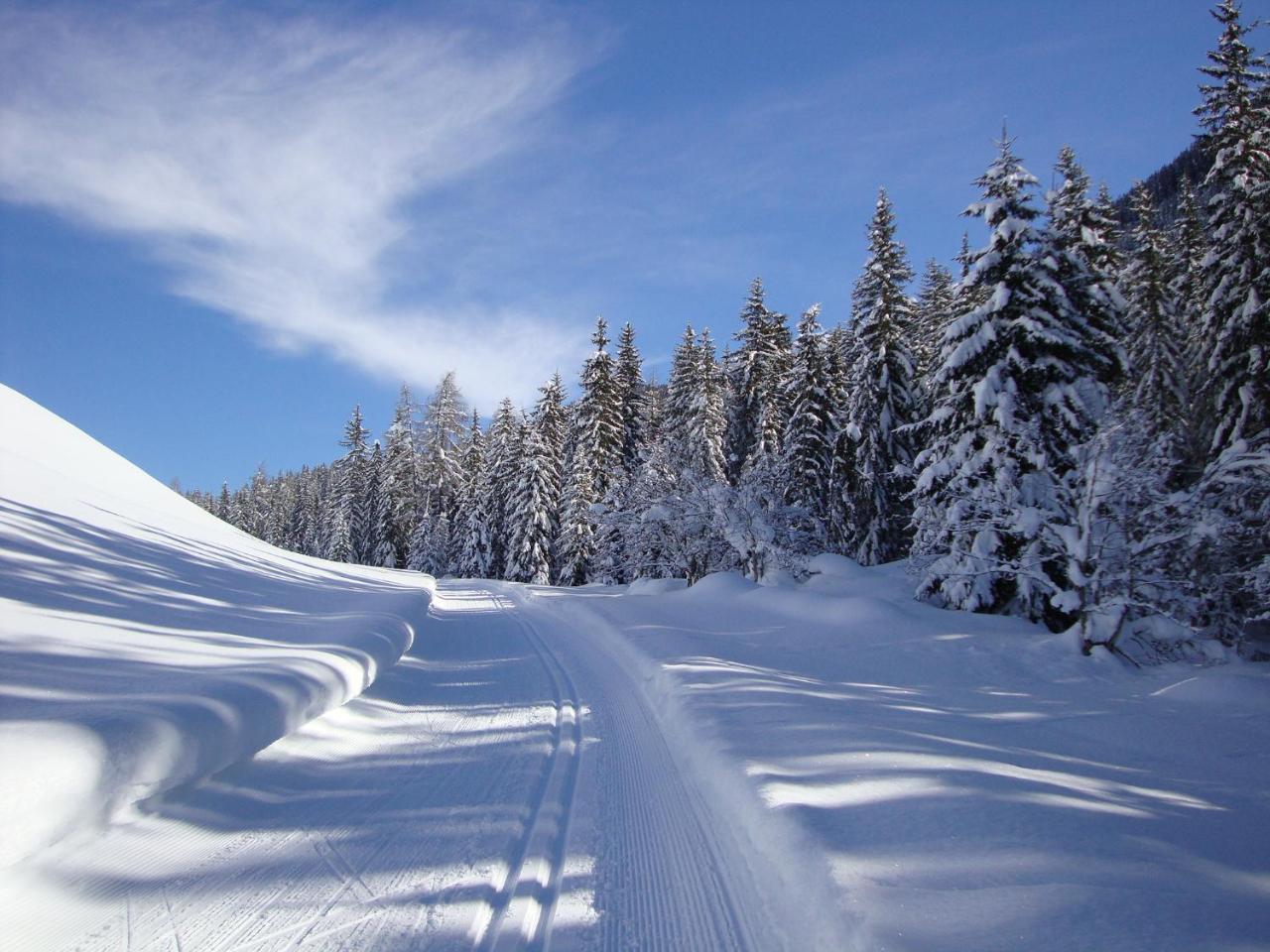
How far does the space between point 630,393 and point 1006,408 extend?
26.8m

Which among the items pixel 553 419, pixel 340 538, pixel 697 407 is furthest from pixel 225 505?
pixel 697 407

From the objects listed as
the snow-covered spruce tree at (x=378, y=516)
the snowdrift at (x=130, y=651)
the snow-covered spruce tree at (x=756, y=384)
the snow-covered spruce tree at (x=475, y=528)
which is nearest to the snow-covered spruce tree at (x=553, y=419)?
the snow-covered spruce tree at (x=475, y=528)

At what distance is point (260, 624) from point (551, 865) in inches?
265

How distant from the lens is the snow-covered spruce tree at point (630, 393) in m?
38.0

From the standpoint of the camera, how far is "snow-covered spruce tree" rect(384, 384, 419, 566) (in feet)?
157

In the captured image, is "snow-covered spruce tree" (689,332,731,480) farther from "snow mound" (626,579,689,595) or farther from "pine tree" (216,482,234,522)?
"pine tree" (216,482,234,522)

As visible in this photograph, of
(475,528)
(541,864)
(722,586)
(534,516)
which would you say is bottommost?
(541,864)

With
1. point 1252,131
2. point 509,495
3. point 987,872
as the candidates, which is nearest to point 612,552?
point 509,495

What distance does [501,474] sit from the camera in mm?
39938

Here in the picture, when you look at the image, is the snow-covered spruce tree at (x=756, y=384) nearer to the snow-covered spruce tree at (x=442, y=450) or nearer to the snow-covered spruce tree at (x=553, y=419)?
the snow-covered spruce tree at (x=553, y=419)

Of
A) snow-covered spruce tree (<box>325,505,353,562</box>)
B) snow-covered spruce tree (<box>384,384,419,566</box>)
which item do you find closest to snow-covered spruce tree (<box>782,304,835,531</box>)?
snow-covered spruce tree (<box>384,384,419,566</box>)

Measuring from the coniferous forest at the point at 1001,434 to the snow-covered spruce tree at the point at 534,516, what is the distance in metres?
0.17

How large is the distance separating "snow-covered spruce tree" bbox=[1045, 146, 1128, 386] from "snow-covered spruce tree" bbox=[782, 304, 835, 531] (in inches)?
383

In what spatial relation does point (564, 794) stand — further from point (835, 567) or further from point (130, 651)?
point (835, 567)
